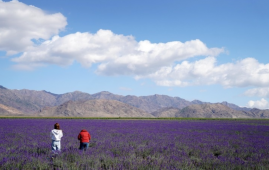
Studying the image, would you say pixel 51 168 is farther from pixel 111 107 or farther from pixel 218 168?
pixel 111 107

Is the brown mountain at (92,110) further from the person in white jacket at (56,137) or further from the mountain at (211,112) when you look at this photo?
the person in white jacket at (56,137)

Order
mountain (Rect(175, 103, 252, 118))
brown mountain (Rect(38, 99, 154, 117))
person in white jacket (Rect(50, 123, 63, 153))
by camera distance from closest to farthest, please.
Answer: person in white jacket (Rect(50, 123, 63, 153)) → brown mountain (Rect(38, 99, 154, 117)) → mountain (Rect(175, 103, 252, 118))

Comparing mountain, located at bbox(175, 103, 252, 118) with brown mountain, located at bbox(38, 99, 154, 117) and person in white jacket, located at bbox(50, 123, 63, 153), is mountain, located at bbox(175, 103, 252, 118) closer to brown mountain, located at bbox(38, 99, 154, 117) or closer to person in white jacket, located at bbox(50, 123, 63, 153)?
brown mountain, located at bbox(38, 99, 154, 117)

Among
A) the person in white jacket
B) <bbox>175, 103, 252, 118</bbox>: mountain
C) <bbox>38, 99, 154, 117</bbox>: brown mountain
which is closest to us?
the person in white jacket

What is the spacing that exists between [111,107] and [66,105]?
20.1 meters

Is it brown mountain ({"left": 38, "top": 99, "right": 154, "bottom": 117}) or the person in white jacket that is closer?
the person in white jacket

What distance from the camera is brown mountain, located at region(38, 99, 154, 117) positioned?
10025 centimetres

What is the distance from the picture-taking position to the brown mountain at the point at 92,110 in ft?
329

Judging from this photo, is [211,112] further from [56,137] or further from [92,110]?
[56,137]

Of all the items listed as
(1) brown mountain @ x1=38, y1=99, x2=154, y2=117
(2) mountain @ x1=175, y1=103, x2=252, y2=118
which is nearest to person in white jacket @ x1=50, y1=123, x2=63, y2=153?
(1) brown mountain @ x1=38, y1=99, x2=154, y2=117

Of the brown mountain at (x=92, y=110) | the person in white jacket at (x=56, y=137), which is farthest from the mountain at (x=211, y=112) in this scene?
the person in white jacket at (x=56, y=137)

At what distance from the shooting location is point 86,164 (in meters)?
6.67

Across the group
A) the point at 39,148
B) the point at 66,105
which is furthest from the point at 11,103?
the point at 39,148

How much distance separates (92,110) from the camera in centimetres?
10588
